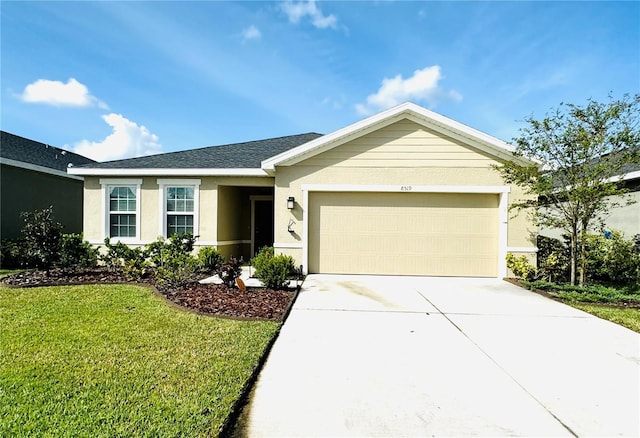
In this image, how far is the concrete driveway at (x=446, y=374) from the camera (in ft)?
8.43

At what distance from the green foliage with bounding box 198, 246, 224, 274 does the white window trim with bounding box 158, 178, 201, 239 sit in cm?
72

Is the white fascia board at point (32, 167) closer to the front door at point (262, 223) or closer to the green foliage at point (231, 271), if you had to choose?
the front door at point (262, 223)

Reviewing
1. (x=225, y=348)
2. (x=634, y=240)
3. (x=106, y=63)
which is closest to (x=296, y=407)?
(x=225, y=348)

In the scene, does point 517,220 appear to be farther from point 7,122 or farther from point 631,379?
point 7,122

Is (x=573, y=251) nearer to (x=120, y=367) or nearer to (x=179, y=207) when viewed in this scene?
(x=120, y=367)

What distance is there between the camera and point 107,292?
640 centimetres

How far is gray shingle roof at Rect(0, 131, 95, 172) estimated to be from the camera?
438 inches

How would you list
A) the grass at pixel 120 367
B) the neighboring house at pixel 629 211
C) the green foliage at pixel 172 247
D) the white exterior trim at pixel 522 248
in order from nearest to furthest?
the grass at pixel 120 367 < the green foliage at pixel 172 247 < the neighboring house at pixel 629 211 < the white exterior trim at pixel 522 248

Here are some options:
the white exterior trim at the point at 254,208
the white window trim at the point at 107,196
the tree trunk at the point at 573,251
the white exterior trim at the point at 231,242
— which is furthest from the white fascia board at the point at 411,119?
the white window trim at the point at 107,196

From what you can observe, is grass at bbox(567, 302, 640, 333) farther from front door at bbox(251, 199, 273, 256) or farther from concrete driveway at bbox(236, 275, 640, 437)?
front door at bbox(251, 199, 273, 256)

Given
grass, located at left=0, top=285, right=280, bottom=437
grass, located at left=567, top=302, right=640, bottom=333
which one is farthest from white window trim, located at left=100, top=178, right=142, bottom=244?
grass, located at left=567, top=302, right=640, bottom=333

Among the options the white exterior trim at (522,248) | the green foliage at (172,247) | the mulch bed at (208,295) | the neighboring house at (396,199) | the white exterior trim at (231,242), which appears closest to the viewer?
the mulch bed at (208,295)

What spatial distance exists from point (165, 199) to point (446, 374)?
9133mm

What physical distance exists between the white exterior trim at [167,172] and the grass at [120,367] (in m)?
4.93
